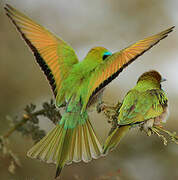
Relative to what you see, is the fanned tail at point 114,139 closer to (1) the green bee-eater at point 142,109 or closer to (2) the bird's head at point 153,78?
(1) the green bee-eater at point 142,109

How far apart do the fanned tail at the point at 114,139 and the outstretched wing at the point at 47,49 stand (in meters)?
0.21

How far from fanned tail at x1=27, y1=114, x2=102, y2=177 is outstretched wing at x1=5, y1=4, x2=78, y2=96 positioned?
0.13 m

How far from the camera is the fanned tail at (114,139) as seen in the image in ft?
2.86

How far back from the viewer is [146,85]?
1217mm

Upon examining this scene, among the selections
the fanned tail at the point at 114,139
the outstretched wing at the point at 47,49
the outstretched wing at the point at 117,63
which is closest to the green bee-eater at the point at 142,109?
the fanned tail at the point at 114,139

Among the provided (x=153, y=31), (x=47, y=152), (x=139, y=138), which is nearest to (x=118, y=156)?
(x=139, y=138)

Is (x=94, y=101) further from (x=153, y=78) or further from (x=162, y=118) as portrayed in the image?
(x=153, y=78)

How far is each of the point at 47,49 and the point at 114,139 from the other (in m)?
0.40

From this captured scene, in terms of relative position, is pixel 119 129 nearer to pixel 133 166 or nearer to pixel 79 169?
pixel 79 169

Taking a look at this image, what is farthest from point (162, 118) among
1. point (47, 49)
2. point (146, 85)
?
point (47, 49)

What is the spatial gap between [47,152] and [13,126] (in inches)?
5.6

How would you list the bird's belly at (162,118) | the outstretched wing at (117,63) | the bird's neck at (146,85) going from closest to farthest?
the outstretched wing at (117,63) → the bird's belly at (162,118) → the bird's neck at (146,85)

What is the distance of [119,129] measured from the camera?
0.95 metres

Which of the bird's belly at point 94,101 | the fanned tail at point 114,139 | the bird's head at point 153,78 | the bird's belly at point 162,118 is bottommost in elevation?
the bird's belly at point 162,118
